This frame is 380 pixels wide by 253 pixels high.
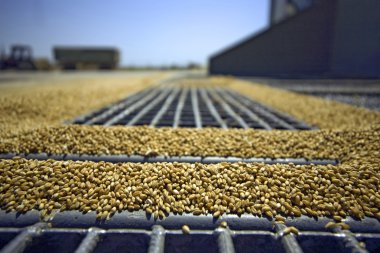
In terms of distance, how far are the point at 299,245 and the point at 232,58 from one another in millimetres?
17353

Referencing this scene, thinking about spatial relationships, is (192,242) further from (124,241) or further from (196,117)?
(196,117)

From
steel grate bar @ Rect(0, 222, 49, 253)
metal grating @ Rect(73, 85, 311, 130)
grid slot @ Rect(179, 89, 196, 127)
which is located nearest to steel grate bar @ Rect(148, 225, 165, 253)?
steel grate bar @ Rect(0, 222, 49, 253)

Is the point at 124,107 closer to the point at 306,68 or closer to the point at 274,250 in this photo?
the point at 274,250

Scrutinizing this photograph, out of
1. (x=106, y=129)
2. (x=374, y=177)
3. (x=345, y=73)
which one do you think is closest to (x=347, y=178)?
(x=374, y=177)

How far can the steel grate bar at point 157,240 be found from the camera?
1444 mm

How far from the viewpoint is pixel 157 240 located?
1.51 m

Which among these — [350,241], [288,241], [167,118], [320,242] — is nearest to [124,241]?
[288,241]

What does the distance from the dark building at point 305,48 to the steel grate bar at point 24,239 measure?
12.9 metres

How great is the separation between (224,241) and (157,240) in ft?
1.26

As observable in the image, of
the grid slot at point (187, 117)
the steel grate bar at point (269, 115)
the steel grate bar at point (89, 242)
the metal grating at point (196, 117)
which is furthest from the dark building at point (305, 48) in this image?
the steel grate bar at point (89, 242)

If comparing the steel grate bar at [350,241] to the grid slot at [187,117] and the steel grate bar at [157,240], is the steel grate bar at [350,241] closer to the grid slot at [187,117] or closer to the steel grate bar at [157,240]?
the steel grate bar at [157,240]

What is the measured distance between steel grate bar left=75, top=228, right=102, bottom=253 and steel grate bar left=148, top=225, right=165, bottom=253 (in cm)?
32

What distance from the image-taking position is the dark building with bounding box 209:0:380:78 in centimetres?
1262

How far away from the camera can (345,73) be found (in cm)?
1351
